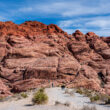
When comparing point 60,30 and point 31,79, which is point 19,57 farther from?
point 60,30

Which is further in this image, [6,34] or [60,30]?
[60,30]

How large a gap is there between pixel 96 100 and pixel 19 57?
32.4m

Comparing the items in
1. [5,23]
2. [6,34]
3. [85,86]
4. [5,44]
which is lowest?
[85,86]

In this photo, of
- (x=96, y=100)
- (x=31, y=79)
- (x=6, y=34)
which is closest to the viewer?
(x=96, y=100)

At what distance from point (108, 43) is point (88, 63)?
12105 millimetres

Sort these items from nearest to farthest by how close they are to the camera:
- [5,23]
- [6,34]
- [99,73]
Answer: [99,73] < [6,34] < [5,23]

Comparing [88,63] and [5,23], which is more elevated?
[5,23]

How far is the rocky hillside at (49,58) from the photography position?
36594 millimetres

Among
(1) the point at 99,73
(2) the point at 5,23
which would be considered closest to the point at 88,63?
(1) the point at 99,73

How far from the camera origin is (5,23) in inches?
2251

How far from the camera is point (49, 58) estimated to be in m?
41.6

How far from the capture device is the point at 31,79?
3653 centimetres

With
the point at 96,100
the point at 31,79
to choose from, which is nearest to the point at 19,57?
the point at 31,79

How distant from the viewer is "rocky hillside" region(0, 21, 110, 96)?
3659 cm
